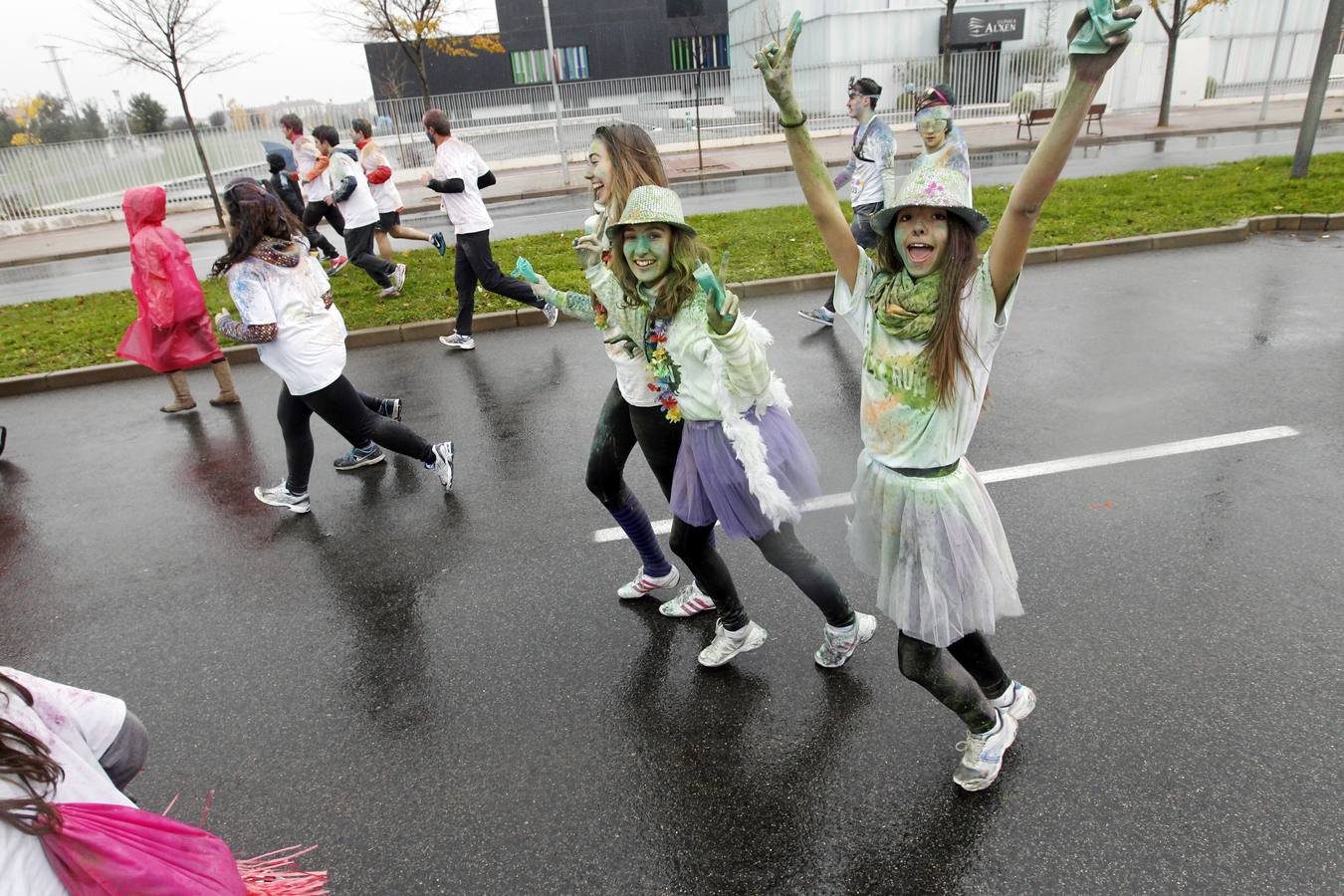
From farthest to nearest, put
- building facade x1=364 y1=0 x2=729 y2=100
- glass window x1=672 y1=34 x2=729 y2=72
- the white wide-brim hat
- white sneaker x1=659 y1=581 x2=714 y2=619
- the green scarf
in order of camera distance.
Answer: glass window x1=672 y1=34 x2=729 y2=72 < building facade x1=364 y1=0 x2=729 y2=100 < white sneaker x1=659 y1=581 x2=714 y2=619 < the green scarf < the white wide-brim hat

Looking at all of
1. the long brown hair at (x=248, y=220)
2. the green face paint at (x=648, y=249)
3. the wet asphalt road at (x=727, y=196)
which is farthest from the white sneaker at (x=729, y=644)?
the wet asphalt road at (x=727, y=196)

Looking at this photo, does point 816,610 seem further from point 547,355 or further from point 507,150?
point 507,150

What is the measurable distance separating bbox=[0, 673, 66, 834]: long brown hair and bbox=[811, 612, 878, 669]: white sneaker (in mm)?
2544

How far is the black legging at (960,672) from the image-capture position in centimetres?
254

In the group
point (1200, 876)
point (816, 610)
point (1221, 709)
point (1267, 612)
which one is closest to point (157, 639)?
point (816, 610)

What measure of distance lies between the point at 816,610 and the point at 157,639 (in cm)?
320

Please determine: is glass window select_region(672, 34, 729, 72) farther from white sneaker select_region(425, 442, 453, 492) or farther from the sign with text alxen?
white sneaker select_region(425, 442, 453, 492)

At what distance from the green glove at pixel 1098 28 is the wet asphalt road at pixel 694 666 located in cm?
221

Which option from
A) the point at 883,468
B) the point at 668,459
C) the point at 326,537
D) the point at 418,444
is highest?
the point at 883,468

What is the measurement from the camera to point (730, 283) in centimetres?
889

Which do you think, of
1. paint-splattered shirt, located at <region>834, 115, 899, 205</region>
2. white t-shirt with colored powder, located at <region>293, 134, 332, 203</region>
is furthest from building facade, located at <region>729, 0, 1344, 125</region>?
paint-splattered shirt, located at <region>834, 115, 899, 205</region>

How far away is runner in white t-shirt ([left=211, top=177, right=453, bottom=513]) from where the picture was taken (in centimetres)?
441

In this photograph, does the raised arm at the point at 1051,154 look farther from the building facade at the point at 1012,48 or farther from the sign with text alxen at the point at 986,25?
the sign with text alxen at the point at 986,25

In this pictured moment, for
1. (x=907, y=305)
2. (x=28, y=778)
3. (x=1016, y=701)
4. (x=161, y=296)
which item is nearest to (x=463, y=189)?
(x=161, y=296)
